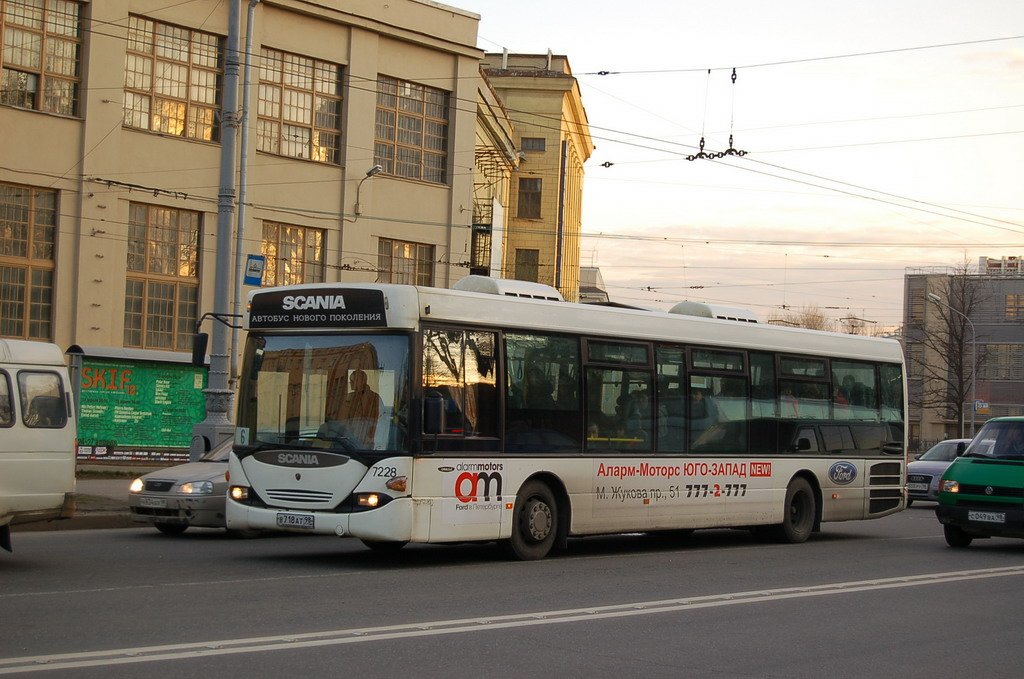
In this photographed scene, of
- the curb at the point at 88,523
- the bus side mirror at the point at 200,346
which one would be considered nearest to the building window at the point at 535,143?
the curb at the point at 88,523

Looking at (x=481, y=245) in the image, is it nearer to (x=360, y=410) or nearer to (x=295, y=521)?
(x=360, y=410)

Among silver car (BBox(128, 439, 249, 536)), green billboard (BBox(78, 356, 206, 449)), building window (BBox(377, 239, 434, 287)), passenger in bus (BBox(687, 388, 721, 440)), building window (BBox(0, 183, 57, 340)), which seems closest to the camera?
silver car (BBox(128, 439, 249, 536))

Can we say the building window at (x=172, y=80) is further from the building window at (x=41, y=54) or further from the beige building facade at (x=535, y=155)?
the beige building facade at (x=535, y=155)

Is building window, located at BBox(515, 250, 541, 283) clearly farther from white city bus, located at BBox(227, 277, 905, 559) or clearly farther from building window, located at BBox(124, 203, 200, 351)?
white city bus, located at BBox(227, 277, 905, 559)

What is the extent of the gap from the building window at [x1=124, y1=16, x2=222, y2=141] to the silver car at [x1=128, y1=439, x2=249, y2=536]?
1992 centimetres

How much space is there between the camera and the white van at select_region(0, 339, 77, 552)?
1278cm

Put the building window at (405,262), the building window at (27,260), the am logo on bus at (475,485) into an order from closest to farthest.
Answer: the am logo on bus at (475,485) < the building window at (27,260) < the building window at (405,262)

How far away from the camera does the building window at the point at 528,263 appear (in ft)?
227

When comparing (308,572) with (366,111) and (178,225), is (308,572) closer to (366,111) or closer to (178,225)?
(178,225)

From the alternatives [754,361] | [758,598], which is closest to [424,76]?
[754,361]

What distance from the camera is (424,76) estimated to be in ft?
135

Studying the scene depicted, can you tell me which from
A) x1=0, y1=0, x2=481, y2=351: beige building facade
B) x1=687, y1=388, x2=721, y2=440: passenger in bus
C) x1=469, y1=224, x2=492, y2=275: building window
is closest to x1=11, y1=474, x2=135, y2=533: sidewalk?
x1=687, y1=388, x2=721, y2=440: passenger in bus

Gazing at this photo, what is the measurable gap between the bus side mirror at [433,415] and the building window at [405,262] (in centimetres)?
2662

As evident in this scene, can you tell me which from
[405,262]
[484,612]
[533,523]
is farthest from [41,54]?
[484,612]
